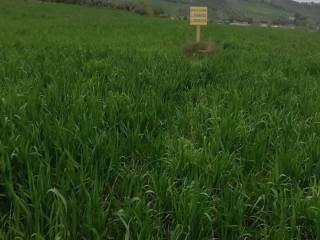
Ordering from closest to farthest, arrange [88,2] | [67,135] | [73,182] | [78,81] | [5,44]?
[73,182], [67,135], [78,81], [5,44], [88,2]

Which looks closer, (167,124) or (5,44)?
(167,124)

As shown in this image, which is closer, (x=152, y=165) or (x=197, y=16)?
(x=152, y=165)

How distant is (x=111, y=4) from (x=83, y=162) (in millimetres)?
49124

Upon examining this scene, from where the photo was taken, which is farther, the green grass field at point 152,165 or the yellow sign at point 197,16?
the yellow sign at point 197,16

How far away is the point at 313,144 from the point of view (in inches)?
116

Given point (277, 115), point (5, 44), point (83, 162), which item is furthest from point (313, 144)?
point (5, 44)

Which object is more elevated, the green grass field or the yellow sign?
the yellow sign

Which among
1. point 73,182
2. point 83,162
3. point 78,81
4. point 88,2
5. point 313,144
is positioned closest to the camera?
point 73,182

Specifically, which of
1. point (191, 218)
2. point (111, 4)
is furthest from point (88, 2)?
point (191, 218)

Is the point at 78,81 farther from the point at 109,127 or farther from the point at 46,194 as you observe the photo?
the point at 46,194

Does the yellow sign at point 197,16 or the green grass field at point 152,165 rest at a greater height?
the yellow sign at point 197,16

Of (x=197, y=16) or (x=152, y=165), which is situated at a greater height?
(x=197, y=16)

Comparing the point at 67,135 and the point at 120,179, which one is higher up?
the point at 67,135

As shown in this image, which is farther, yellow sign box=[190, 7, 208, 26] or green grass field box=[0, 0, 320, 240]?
yellow sign box=[190, 7, 208, 26]
